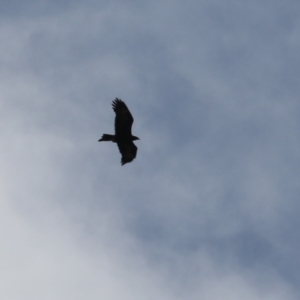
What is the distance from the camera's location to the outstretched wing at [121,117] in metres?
41.9

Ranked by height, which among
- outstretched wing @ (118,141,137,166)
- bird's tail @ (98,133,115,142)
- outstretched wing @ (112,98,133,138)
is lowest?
bird's tail @ (98,133,115,142)

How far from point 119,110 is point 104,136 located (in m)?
1.94

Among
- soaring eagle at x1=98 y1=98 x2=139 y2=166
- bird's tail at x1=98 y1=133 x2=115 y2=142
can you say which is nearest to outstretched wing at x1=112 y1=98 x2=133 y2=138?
soaring eagle at x1=98 y1=98 x2=139 y2=166

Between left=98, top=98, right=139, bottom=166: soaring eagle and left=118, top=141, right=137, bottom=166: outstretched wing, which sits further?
left=118, top=141, right=137, bottom=166: outstretched wing

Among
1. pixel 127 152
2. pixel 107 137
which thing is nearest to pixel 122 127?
pixel 107 137

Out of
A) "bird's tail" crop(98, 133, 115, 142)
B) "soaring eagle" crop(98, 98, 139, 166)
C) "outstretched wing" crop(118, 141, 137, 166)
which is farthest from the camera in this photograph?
"outstretched wing" crop(118, 141, 137, 166)

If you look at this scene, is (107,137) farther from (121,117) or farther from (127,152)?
(127,152)

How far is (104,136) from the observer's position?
41469 mm

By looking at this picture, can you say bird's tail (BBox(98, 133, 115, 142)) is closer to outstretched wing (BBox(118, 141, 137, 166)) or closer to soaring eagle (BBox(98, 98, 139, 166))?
soaring eagle (BBox(98, 98, 139, 166))

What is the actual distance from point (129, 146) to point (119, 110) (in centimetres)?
249

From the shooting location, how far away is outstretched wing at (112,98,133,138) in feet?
138

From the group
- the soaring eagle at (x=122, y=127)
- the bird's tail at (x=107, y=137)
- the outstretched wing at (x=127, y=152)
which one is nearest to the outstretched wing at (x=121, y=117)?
the soaring eagle at (x=122, y=127)

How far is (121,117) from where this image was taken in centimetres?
4197

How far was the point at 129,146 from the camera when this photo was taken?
140 feet
